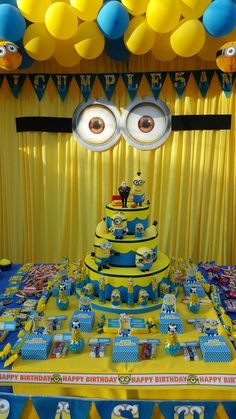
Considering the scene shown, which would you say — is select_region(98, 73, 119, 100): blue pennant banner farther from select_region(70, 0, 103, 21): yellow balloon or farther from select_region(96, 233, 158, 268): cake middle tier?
select_region(96, 233, 158, 268): cake middle tier

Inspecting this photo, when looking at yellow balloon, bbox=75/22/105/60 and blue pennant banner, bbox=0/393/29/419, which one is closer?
blue pennant banner, bbox=0/393/29/419

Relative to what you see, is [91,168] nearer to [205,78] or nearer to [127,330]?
[205,78]

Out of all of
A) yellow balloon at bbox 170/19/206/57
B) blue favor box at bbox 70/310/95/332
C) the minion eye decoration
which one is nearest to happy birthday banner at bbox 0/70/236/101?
the minion eye decoration

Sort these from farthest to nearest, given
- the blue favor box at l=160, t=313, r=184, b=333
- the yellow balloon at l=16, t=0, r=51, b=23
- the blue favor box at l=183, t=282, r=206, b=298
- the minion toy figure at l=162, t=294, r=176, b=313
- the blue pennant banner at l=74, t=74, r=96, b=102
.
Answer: the blue pennant banner at l=74, t=74, r=96, b=102 → the yellow balloon at l=16, t=0, r=51, b=23 → the blue favor box at l=183, t=282, r=206, b=298 → the minion toy figure at l=162, t=294, r=176, b=313 → the blue favor box at l=160, t=313, r=184, b=333

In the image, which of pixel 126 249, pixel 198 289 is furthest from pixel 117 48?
pixel 198 289

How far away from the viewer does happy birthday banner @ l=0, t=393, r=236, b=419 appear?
69.2 inches

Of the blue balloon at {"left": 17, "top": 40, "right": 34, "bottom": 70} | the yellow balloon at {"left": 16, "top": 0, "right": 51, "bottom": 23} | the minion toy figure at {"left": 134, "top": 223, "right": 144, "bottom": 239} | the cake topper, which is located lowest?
the minion toy figure at {"left": 134, "top": 223, "right": 144, "bottom": 239}

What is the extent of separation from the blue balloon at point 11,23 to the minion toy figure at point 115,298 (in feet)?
7.53

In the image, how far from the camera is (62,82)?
395 cm

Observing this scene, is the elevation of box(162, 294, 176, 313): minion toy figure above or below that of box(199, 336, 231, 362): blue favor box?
above

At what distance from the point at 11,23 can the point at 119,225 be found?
192 cm

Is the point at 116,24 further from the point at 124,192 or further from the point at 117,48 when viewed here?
the point at 124,192

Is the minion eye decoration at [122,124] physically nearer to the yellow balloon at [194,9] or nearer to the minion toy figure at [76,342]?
the yellow balloon at [194,9]

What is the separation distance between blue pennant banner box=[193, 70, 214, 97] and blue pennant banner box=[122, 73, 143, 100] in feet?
1.97
